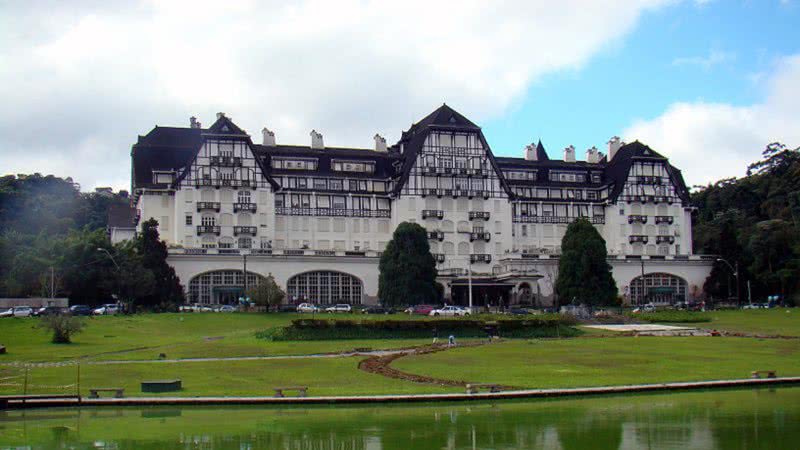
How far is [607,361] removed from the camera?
43344mm

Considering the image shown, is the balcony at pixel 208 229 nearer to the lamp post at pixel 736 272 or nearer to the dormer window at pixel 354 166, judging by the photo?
the dormer window at pixel 354 166

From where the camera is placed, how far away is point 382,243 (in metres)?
115

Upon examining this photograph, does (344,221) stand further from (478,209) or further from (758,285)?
(758,285)

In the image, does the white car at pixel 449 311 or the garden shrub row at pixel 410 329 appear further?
the white car at pixel 449 311

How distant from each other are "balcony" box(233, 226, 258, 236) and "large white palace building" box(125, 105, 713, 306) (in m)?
0.15

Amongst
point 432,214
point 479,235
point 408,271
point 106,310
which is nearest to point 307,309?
point 408,271

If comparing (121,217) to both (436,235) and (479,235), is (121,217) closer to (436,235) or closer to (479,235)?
(436,235)

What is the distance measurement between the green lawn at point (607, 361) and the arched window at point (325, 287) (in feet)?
164

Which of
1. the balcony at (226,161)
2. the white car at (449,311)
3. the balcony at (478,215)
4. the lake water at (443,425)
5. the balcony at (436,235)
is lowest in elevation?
the lake water at (443,425)

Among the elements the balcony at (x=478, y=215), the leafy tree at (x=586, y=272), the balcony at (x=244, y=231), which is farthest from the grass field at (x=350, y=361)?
the balcony at (x=478, y=215)

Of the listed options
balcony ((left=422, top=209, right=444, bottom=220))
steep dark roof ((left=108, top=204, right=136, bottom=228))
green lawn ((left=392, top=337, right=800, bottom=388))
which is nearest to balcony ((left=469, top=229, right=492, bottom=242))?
balcony ((left=422, top=209, right=444, bottom=220))

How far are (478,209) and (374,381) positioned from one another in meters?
80.3

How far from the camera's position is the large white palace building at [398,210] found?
10419 centimetres

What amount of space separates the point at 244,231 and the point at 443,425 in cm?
8347
